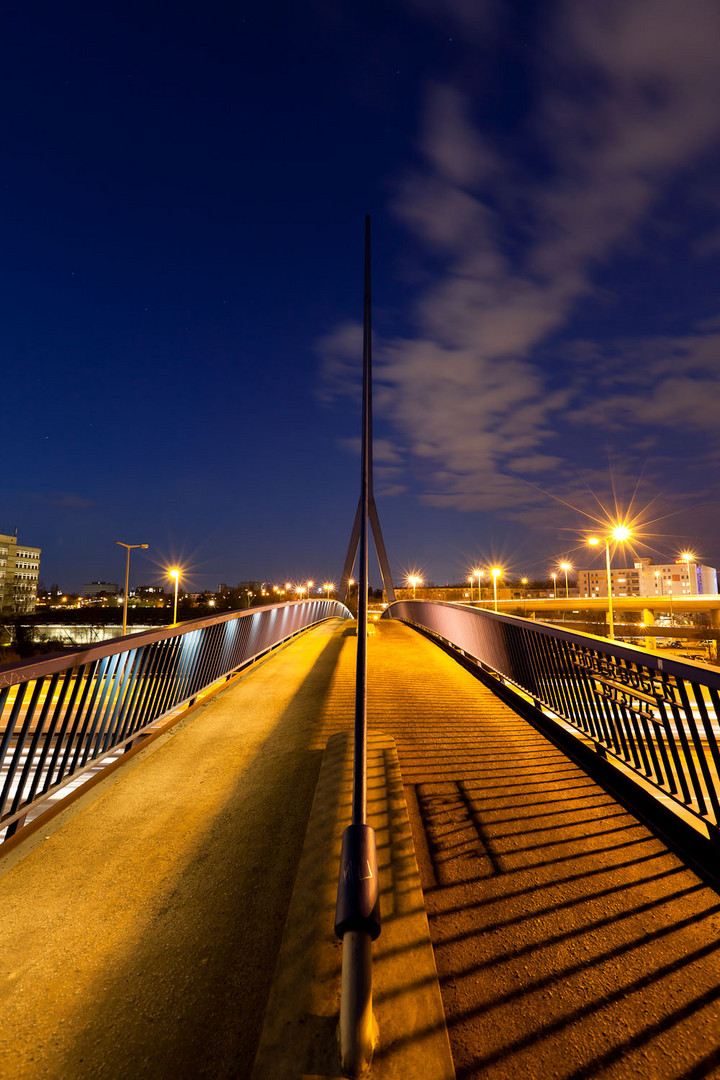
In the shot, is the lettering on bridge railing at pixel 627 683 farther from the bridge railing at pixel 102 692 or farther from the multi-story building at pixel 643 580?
the multi-story building at pixel 643 580

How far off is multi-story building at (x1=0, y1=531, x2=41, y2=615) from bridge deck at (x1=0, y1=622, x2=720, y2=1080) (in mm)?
106467

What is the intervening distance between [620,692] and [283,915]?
337 centimetres

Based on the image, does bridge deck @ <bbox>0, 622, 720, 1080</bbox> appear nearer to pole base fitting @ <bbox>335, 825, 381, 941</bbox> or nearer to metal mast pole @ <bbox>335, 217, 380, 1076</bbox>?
metal mast pole @ <bbox>335, 217, 380, 1076</bbox>

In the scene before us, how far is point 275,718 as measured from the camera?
23.9ft

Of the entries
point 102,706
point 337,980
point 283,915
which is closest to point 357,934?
point 337,980

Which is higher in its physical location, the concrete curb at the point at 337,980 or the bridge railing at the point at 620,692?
the bridge railing at the point at 620,692

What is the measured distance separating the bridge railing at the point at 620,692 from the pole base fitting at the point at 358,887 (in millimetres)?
1637

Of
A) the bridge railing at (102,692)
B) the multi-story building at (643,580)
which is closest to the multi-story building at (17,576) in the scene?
the bridge railing at (102,692)

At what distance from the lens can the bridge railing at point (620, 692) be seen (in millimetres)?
3570

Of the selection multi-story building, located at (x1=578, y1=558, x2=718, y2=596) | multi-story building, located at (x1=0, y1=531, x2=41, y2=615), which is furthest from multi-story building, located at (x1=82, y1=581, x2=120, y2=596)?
multi-story building, located at (x1=578, y1=558, x2=718, y2=596)

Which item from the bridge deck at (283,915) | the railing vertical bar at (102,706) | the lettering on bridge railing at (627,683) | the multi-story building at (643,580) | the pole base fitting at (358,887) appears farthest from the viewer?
the multi-story building at (643,580)

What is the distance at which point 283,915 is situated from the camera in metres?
3.10

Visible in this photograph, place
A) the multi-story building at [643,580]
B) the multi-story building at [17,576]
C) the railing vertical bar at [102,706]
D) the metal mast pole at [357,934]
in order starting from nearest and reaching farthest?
the metal mast pole at [357,934]
the railing vertical bar at [102,706]
the multi-story building at [17,576]
the multi-story building at [643,580]

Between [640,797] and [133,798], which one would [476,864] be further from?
[133,798]
